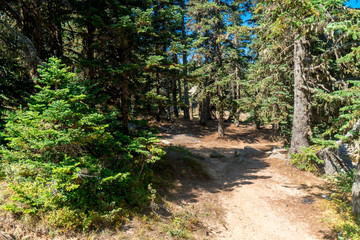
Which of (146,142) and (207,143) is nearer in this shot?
(146,142)

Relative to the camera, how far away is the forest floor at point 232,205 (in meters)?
5.61

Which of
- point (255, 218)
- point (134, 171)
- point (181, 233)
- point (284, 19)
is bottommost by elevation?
point (255, 218)

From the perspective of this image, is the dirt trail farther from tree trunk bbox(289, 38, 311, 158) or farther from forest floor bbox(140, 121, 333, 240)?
tree trunk bbox(289, 38, 311, 158)

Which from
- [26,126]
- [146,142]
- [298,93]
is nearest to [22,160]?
[26,126]

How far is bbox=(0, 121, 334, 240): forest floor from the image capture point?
5605mm

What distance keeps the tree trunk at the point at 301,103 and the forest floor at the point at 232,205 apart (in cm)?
204

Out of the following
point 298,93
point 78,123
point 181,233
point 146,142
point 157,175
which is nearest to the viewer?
point 78,123

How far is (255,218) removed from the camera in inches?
285

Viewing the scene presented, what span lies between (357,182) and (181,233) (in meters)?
6.47

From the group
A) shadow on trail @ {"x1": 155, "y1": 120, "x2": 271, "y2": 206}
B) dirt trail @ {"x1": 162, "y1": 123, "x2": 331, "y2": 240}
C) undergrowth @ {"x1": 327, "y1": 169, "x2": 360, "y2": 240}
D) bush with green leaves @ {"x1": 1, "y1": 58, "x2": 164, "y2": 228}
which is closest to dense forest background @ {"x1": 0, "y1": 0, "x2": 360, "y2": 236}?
bush with green leaves @ {"x1": 1, "y1": 58, "x2": 164, "y2": 228}

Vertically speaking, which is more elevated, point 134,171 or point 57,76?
point 57,76

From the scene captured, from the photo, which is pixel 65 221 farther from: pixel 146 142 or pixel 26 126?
pixel 146 142

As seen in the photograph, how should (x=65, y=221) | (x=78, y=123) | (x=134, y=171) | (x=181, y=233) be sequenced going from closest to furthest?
(x=65, y=221) < (x=78, y=123) < (x=181, y=233) < (x=134, y=171)

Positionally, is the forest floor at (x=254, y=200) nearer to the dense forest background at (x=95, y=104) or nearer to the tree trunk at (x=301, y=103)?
the dense forest background at (x=95, y=104)
